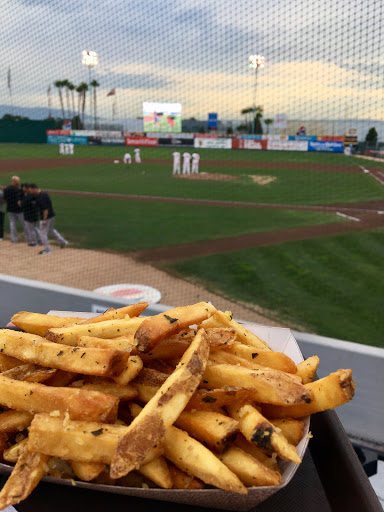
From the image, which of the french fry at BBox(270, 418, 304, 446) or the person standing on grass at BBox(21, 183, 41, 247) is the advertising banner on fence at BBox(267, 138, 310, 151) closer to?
the person standing on grass at BBox(21, 183, 41, 247)

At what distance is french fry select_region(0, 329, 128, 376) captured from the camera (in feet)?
3.88

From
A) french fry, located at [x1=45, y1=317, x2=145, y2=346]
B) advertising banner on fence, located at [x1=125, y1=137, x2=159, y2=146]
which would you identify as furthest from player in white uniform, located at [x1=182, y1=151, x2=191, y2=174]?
french fry, located at [x1=45, y1=317, x2=145, y2=346]

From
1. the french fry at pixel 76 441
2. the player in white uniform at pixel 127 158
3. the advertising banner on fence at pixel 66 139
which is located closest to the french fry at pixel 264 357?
the french fry at pixel 76 441

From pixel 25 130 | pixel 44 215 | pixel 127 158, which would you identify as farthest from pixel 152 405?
pixel 25 130

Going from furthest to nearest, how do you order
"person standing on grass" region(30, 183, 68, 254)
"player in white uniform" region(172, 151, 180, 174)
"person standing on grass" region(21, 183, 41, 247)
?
"player in white uniform" region(172, 151, 180, 174) < "person standing on grass" region(21, 183, 41, 247) < "person standing on grass" region(30, 183, 68, 254)

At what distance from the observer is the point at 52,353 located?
132 cm

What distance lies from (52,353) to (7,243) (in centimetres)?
1047

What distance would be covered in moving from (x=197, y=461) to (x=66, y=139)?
50.2 metres

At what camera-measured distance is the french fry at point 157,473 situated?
41.4 inches

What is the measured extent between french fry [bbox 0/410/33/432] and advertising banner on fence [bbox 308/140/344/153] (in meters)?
49.9

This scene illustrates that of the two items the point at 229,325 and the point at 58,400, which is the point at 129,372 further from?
the point at 229,325

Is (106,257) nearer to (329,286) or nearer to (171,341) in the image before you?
(329,286)

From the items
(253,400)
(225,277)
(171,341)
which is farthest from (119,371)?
(225,277)

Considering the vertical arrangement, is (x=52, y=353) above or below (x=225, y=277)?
above
